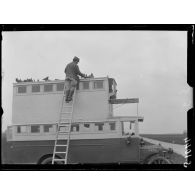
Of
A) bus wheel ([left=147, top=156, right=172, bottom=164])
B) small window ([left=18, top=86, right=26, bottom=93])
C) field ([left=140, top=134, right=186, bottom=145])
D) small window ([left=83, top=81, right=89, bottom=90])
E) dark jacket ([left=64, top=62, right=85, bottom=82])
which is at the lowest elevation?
bus wheel ([left=147, top=156, right=172, bottom=164])

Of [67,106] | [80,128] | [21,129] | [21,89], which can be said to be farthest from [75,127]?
[21,89]

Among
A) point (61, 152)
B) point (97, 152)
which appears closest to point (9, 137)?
point (61, 152)

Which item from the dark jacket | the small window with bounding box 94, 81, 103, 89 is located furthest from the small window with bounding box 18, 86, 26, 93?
the small window with bounding box 94, 81, 103, 89

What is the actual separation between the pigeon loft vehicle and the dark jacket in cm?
8

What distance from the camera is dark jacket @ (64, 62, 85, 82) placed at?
3.22 meters

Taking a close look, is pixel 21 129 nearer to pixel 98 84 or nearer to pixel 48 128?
pixel 48 128

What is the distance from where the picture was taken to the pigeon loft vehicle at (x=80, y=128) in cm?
323

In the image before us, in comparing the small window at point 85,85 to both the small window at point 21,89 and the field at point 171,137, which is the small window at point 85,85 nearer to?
the small window at point 21,89

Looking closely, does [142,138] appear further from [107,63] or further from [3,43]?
[3,43]

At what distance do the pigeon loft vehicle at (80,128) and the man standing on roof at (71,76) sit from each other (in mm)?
49

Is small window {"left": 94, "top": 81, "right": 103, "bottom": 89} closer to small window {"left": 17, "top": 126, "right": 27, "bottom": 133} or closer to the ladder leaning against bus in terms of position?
the ladder leaning against bus

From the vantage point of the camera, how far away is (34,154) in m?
3.31

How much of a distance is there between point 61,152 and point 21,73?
795 mm

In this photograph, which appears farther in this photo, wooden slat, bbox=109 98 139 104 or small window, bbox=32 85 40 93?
small window, bbox=32 85 40 93
